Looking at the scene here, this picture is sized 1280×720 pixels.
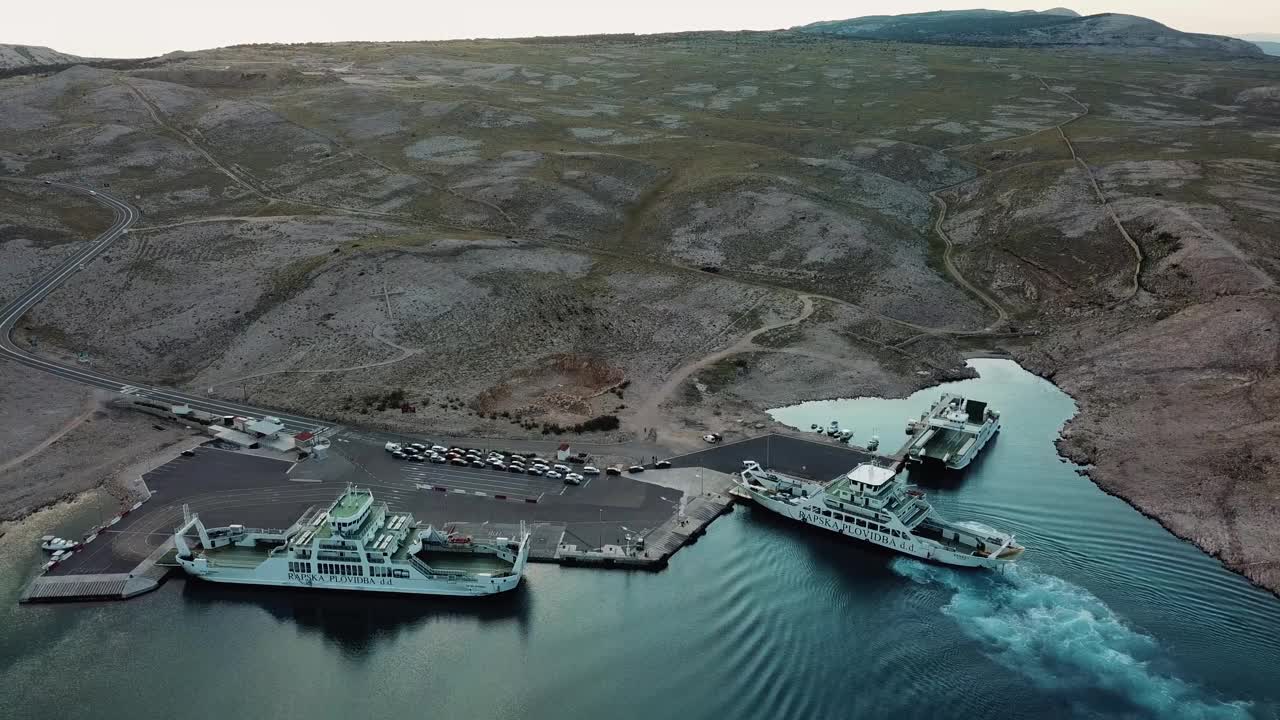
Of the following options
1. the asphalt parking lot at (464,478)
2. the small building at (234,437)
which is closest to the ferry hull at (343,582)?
the asphalt parking lot at (464,478)

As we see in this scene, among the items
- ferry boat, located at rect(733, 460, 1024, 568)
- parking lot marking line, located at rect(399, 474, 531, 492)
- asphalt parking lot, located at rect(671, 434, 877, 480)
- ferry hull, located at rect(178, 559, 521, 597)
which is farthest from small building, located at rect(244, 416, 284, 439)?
ferry boat, located at rect(733, 460, 1024, 568)

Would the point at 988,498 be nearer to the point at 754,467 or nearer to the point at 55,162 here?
the point at 754,467

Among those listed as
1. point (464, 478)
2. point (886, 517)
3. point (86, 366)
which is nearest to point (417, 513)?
point (464, 478)

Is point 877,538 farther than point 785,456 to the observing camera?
No

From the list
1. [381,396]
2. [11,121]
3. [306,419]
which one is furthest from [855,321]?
[11,121]

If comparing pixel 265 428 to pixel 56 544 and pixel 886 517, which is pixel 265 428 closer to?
pixel 56 544

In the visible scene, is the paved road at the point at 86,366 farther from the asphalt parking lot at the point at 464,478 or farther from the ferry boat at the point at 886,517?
the ferry boat at the point at 886,517
